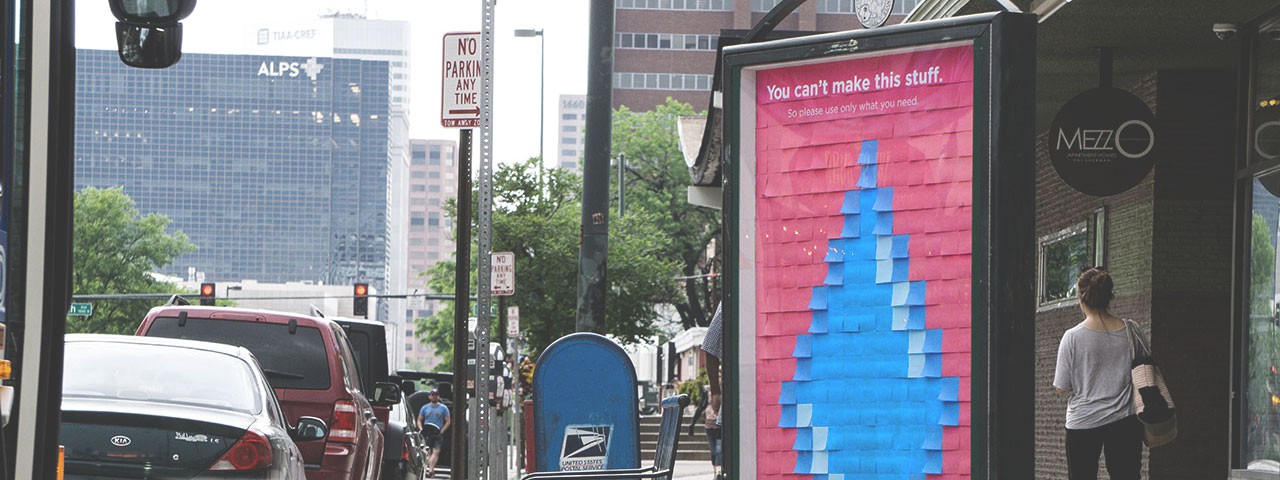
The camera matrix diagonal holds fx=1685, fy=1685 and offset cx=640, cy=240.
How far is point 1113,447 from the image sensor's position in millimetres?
9094

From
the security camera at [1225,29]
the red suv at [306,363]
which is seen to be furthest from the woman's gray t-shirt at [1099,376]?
the red suv at [306,363]

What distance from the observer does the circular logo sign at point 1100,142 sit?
11883mm

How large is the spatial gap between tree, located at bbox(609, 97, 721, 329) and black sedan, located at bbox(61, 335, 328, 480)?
52437mm

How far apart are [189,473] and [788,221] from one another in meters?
4.47

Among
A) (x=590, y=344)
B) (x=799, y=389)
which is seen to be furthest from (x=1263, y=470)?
(x=799, y=389)

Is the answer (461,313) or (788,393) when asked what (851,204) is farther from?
(461,313)

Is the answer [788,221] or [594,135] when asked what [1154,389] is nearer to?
[788,221]

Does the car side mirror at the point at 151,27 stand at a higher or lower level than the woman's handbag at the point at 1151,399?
higher

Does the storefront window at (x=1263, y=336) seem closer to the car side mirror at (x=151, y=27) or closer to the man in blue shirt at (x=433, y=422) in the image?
the car side mirror at (x=151, y=27)

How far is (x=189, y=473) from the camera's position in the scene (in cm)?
888

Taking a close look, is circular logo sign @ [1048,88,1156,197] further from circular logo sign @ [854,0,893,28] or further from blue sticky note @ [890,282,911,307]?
blue sticky note @ [890,282,911,307]

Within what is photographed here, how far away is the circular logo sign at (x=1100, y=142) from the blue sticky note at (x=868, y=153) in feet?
22.0

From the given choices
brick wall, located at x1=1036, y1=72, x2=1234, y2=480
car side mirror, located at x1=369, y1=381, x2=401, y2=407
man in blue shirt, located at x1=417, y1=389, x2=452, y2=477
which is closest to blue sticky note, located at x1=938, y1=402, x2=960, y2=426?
brick wall, located at x1=1036, y1=72, x2=1234, y2=480

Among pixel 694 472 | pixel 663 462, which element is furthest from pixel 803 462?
pixel 694 472
